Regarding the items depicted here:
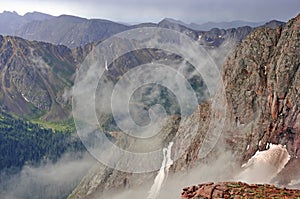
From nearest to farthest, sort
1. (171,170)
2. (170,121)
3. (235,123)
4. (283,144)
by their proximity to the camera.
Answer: (283,144)
(235,123)
(171,170)
(170,121)

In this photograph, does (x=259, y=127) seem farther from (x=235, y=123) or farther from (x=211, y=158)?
(x=211, y=158)

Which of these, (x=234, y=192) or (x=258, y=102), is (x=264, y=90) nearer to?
(x=258, y=102)

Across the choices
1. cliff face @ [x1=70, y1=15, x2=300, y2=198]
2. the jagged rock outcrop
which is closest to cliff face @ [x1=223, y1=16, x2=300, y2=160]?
cliff face @ [x1=70, y1=15, x2=300, y2=198]

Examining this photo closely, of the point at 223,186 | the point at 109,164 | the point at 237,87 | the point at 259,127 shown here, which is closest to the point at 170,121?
the point at 109,164

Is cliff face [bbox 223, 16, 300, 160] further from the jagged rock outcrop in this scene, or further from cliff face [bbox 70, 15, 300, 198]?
the jagged rock outcrop

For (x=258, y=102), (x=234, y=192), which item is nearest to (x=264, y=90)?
(x=258, y=102)

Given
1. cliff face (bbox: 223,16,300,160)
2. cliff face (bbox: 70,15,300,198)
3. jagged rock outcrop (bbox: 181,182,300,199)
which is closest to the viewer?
jagged rock outcrop (bbox: 181,182,300,199)

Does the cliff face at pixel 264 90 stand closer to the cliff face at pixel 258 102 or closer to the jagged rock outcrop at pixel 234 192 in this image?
the cliff face at pixel 258 102
